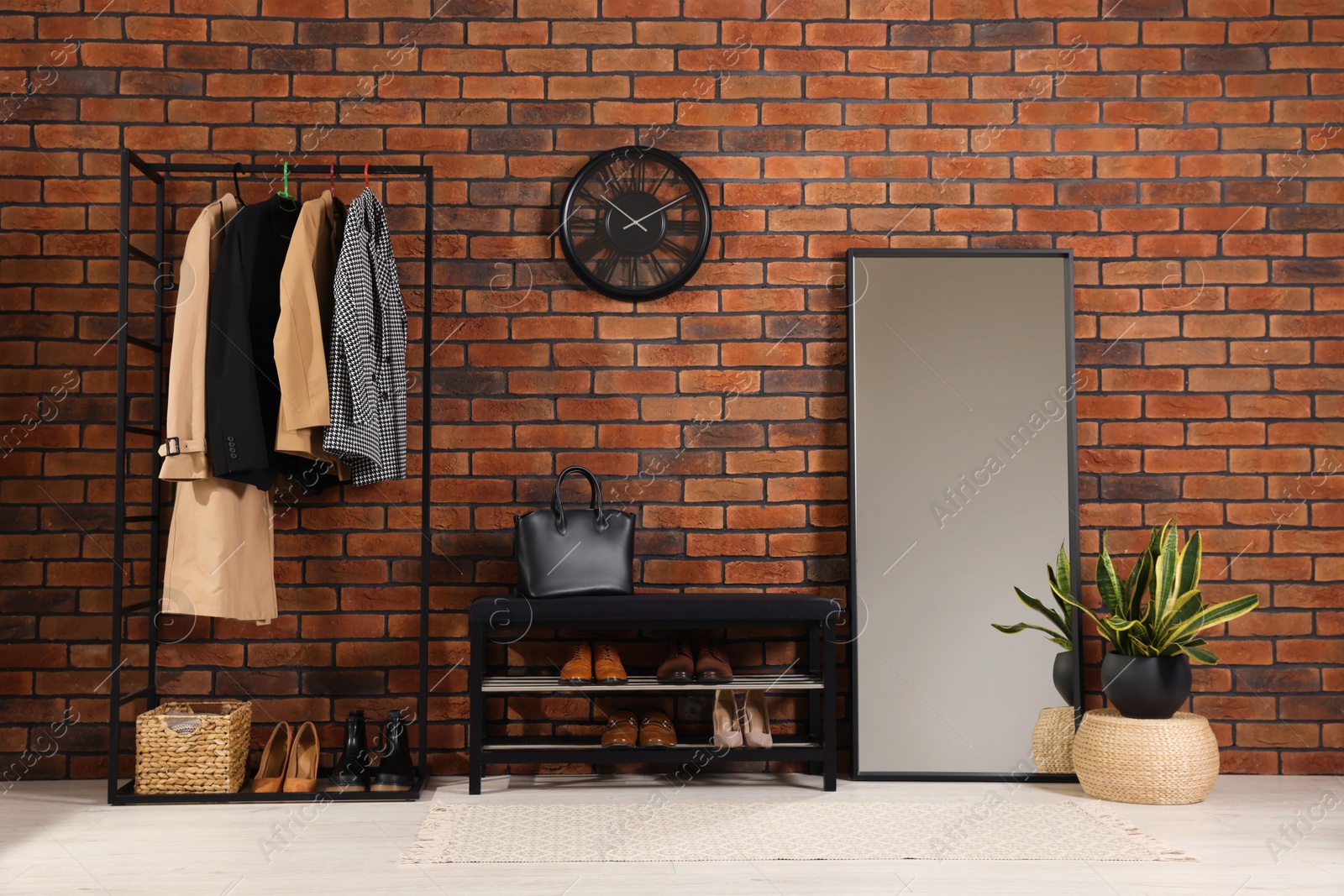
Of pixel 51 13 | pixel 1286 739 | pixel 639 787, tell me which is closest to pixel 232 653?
pixel 639 787

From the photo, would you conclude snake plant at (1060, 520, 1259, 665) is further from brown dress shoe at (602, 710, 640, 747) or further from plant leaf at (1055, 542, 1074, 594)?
brown dress shoe at (602, 710, 640, 747)

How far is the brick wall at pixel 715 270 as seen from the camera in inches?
114

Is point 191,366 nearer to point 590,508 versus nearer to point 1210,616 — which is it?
point 590,508

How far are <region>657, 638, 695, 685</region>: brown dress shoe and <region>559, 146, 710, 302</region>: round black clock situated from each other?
1.15 meters

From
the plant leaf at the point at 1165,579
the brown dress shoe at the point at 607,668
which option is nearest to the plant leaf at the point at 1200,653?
the plant leaf at the point at 1165,579

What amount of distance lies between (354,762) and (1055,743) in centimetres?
209

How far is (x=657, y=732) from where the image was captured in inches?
105

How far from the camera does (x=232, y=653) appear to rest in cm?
289

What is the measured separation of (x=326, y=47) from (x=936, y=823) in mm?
2968

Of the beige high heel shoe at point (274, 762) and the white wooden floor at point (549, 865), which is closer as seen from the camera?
the white wooden floor at point (549, 865)

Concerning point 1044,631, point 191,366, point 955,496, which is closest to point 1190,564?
point 1044,631

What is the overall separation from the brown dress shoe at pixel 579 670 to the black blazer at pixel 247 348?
101cm

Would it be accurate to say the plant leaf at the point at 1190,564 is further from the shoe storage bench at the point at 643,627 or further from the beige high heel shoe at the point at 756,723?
the beige high heel shoe at the point at 756,723

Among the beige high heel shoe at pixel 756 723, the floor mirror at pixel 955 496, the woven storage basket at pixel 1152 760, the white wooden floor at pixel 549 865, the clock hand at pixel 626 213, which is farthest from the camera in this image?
the clock hand at pixel 626 213
